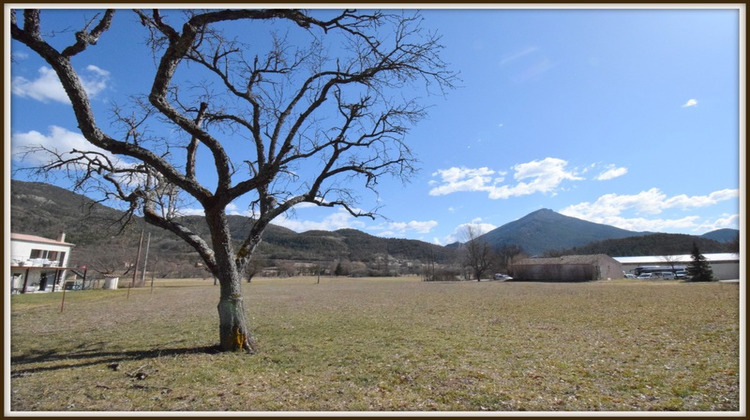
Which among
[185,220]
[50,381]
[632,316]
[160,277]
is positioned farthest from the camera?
[160,277]

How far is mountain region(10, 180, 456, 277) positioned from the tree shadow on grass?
3.26 meters

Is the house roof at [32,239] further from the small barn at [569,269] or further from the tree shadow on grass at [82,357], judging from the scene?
the small barn at [569,269]

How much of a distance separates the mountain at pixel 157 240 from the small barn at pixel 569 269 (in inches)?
1408

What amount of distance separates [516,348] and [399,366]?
377cm

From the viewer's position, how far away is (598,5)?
199 inches

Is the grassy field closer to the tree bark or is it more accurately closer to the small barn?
the tree bark

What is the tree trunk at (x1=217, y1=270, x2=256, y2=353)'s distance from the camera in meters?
9.09

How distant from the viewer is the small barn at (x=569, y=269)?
218 ft

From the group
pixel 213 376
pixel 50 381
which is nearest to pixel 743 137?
pixel 213 376

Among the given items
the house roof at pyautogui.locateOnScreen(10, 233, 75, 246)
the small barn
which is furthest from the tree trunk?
the small barn

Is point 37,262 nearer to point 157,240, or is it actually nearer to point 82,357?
point 157,240

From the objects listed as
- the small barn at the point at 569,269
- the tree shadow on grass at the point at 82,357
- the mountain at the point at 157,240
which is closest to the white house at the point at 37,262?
the mountain at the point at 157,240

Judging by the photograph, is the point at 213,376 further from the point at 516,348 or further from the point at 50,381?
the point at 516,348

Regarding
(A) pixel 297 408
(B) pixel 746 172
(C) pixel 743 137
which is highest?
(C) pixel 743 137
